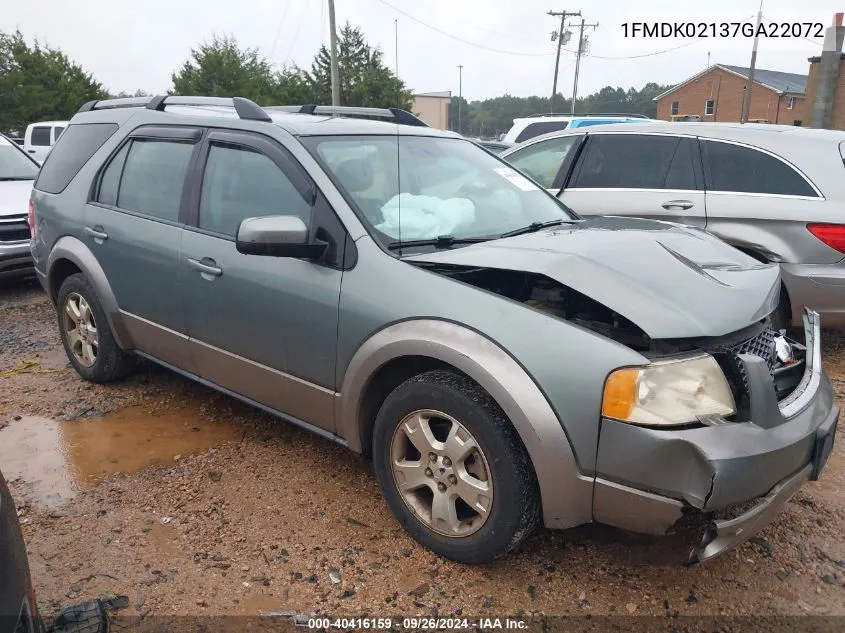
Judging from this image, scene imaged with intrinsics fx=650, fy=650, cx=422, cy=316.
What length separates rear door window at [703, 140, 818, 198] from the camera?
462cm

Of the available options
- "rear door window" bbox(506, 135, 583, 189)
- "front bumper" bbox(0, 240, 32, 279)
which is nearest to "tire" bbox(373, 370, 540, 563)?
"rear door window" bbox(506, 135, 583, 189)

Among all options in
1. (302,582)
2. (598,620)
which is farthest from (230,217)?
(598,620)

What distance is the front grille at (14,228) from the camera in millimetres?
6754

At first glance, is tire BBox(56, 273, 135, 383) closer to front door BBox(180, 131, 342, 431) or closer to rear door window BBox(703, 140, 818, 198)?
front door BBox(180, 131, 342, 431)

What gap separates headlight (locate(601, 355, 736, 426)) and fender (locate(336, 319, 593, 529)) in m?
0.21

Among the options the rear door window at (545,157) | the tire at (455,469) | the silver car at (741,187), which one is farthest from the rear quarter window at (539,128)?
the tire at (455,469)

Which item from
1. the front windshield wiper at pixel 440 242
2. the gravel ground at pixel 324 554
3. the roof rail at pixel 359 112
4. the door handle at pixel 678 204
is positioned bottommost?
the gravel ground at pixel 324 554

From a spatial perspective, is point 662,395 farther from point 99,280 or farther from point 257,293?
point 99,280

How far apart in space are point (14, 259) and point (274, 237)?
215 inches

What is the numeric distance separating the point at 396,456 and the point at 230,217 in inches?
58.9

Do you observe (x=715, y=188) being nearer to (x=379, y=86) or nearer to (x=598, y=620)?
(x=598, y=620)

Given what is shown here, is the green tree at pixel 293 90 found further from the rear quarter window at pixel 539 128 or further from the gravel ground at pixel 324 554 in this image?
the gravel ground at pixel 324 554

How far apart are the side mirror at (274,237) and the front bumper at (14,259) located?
16.9ft

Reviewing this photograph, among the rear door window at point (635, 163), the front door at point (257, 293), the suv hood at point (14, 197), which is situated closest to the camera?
the front door at point (257, 293)
